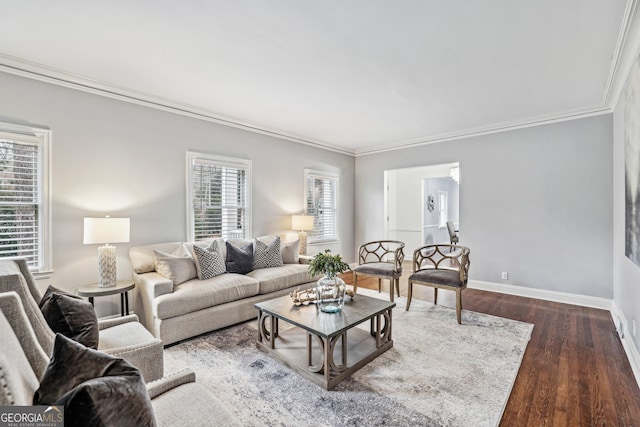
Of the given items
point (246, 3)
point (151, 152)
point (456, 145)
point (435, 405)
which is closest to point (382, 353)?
point (435, 405)

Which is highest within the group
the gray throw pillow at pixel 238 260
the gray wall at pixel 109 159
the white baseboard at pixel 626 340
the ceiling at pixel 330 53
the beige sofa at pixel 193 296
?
the ceiling at pixel 330 53

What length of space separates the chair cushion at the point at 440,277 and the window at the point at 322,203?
2.49m

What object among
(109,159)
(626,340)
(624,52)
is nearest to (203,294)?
(109,159)

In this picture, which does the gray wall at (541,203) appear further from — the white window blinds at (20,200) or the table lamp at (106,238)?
the white window blinds at (20,200)

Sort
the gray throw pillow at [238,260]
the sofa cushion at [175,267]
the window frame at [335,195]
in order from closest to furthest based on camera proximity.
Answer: the sofa cushion at [175,267], the gray throw pillow at [238,260], the window frame at [335,195]

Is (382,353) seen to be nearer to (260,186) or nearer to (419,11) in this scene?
(419,11)

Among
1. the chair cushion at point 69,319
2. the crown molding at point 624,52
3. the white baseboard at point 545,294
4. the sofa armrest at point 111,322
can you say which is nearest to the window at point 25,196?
the sofa armrest at point 111,322

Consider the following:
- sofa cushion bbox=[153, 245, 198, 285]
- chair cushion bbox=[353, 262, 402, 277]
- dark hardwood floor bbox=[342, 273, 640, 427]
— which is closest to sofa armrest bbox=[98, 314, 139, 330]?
sofa cushion bbox=[153, 245, 198, 285]

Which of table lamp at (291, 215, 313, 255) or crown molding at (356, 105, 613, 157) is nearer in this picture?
crown molding at (356, 105, 613, 157)

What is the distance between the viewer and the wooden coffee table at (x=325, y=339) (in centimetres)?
219

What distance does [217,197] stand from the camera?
169 inches

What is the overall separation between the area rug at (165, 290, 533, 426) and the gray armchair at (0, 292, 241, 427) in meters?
0.64

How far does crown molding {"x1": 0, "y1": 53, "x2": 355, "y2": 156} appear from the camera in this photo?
9.09 feet

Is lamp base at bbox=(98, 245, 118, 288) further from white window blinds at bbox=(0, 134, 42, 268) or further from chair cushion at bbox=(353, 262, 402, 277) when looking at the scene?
chair cushion at bbox=(353, 262, 402, 277)
